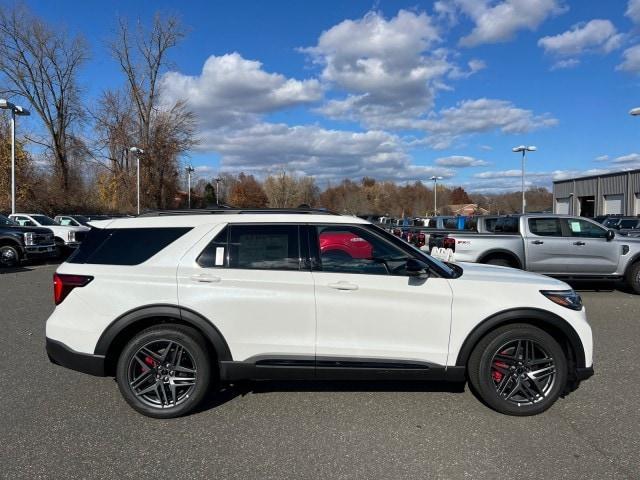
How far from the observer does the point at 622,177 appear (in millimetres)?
44438

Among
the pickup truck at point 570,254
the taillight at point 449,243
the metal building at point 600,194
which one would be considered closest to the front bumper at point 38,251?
the pickup truck at point 570,254

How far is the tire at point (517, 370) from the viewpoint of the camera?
3.89 metres

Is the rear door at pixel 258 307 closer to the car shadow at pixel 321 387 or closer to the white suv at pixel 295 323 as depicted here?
the white suv at pixel 295 323

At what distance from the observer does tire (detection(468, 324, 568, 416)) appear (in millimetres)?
3895

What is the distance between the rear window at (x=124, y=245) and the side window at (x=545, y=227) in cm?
845

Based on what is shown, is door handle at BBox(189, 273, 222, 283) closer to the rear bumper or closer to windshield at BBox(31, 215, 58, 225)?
the rear bumper

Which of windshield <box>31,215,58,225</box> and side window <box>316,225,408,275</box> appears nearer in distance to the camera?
side window <box>316,225,408,275</box>

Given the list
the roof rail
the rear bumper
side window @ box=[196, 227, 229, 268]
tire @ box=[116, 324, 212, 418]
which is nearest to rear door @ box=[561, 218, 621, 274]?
the roof rail

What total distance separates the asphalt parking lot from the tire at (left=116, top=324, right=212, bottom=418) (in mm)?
144

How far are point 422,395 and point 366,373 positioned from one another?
2.84 feet

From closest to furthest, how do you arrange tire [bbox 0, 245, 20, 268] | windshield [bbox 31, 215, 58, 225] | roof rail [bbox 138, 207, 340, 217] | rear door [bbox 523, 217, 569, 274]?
1. roof rail [bbox 138, 207, 340, 217]
2. rear door [bbox 523, 217, 569, 274]
3. tire [bbox 0, 245, 20, 268]
4. windshield [bbox 31, 215, 58, 225]

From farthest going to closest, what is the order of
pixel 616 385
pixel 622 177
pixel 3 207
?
pixel 622 177 → pixel 3 207 → pixel 616 385

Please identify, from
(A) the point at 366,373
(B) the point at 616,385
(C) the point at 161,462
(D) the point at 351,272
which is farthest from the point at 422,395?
(C) the point at 161,462

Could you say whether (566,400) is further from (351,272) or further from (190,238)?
(190,238)
